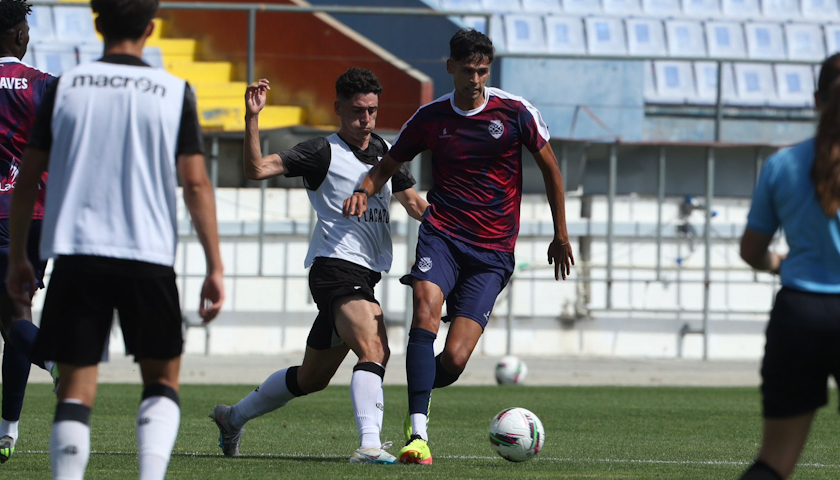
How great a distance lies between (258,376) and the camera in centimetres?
1295

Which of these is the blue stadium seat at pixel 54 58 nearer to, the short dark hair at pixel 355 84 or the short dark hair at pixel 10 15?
the short dark hair at pixel 10 15

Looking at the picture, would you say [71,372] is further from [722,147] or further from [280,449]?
[722,147]

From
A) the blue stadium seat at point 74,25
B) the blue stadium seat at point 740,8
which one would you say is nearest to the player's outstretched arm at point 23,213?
the blue stadium seat at point 74,25

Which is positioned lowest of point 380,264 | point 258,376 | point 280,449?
point 258,376

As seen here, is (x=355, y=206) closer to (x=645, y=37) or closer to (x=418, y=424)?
(x=418, y=424)

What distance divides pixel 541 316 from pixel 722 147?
3414 millimetres

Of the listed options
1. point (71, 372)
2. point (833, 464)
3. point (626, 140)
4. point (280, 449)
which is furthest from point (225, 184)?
point (71, 372)

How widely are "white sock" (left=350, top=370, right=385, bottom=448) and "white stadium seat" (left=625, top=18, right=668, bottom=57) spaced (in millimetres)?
14690

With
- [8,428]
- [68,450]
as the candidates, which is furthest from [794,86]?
[68,450]

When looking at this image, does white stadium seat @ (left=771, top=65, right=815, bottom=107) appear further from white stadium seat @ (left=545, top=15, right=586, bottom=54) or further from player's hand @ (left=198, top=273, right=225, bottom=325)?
player's hand @ (left=198, top=273, right=225, bottom=325)

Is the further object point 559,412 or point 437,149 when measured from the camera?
point 559,412

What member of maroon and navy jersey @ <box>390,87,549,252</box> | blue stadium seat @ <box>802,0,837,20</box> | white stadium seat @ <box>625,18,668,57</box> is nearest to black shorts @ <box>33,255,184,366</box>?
maroon and navy jersey @ <box>390,87,549,252</box>

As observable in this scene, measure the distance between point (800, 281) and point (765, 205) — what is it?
0.78ft

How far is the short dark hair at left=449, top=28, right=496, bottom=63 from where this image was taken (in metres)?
6.18
